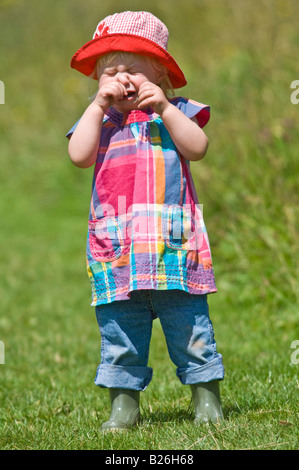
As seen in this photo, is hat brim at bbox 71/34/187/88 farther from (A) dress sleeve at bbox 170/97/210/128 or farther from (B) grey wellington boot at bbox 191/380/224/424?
(B) grey wellington boot at bbox 191/380/224/424

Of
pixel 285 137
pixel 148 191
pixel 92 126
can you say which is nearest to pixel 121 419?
pixel 148 191

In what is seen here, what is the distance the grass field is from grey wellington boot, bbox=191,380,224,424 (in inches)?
2.8

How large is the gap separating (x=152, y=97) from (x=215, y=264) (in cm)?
336

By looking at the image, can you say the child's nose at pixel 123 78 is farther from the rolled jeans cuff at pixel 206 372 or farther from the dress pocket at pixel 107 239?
the rolled jeans cuff at pixel 206 372

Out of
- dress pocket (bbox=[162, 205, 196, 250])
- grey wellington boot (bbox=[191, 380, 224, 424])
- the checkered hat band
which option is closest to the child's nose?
the checkered hat band

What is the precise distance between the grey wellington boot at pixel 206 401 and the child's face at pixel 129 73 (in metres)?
1.25

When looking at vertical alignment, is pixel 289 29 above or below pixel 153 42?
above

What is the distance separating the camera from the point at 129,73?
2.92 metres

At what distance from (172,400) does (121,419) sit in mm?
587

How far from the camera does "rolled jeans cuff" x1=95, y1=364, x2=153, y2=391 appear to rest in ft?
10.00

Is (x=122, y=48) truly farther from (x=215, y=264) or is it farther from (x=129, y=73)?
(x=215, y=264)

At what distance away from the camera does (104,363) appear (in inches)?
122
